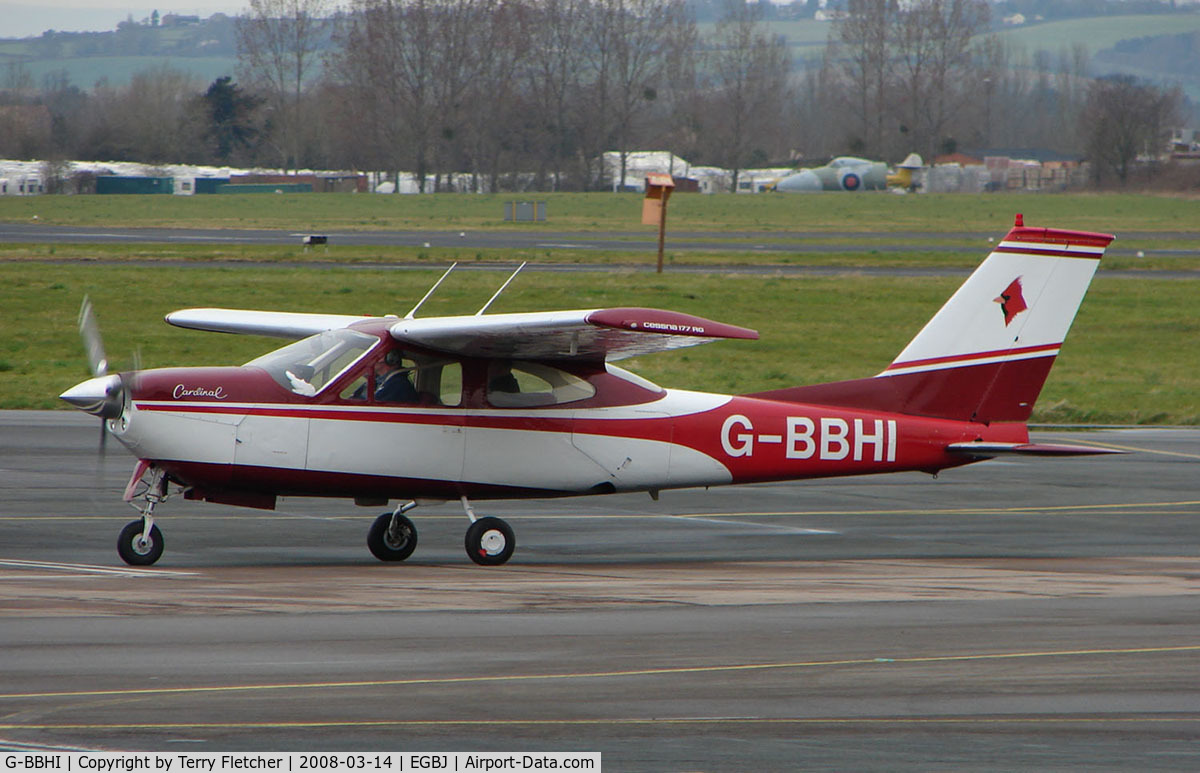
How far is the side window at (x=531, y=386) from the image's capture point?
11633 millimetres

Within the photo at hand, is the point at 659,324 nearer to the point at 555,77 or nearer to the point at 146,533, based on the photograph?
the point at 146,533

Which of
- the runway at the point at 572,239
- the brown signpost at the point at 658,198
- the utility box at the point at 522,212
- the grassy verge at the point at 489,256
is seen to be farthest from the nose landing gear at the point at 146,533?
the utility box at the point at 522,212

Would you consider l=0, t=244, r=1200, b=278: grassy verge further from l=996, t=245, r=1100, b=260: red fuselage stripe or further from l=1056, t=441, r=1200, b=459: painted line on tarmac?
l=996, t=245, r=1100, b=260: red fuselage stripe

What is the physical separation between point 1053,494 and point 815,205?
76.8 meters

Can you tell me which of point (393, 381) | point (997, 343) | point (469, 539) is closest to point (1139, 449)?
point (997, 343)

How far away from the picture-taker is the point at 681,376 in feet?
77.4

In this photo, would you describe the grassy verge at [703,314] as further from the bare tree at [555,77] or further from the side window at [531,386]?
the bare tree at [555,77]

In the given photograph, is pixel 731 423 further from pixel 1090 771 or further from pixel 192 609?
pixel 1090 771

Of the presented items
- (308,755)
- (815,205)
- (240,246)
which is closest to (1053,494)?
(308,755)

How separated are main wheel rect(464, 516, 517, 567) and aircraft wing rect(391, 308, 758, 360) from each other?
4.70ft

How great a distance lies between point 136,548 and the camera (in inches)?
A: 426

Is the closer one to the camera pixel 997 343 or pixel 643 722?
pixel 643 722

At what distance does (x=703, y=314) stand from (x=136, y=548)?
20717 mm

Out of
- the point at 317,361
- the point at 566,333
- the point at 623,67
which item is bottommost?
the point at 317,361
